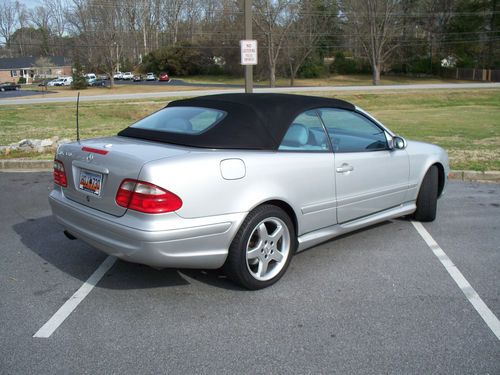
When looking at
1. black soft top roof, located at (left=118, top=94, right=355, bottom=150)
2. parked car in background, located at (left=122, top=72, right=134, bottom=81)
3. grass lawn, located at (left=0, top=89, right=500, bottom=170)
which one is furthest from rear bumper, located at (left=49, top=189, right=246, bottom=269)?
parked car in background, located at (left=122, top=72, right=134, bottom=81)

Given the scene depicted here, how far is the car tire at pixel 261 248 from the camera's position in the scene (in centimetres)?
356

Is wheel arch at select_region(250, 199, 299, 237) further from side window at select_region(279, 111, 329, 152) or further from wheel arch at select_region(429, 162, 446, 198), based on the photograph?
wheel arch at select_region(429, 162, 446, 198)

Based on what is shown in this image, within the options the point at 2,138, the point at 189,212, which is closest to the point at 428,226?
the point at 189,212

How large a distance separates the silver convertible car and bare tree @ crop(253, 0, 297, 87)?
2121 inches

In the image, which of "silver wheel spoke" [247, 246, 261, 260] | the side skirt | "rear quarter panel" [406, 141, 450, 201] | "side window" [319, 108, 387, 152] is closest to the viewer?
"silver wheel spoke" [247, 246, 261, 260]

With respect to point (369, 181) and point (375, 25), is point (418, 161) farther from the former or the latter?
point (375, 25)

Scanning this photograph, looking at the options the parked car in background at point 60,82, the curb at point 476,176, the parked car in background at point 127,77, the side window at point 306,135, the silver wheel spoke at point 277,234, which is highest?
the parked car in background at point 127,77

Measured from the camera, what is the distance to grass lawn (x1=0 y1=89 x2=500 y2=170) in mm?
10125

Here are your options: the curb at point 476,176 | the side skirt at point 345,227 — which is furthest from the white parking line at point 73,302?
the curb at point 476,176

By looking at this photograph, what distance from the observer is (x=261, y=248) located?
3.74m

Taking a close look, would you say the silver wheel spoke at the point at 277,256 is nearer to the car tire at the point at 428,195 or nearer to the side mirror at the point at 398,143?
the side mirror at the point at 398,143

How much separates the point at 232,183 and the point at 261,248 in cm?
61

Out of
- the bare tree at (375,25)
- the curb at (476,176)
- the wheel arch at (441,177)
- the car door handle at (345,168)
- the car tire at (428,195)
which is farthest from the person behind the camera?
the bare tree at (375,25)

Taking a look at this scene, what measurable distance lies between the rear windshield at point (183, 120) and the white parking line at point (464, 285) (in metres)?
2.35
